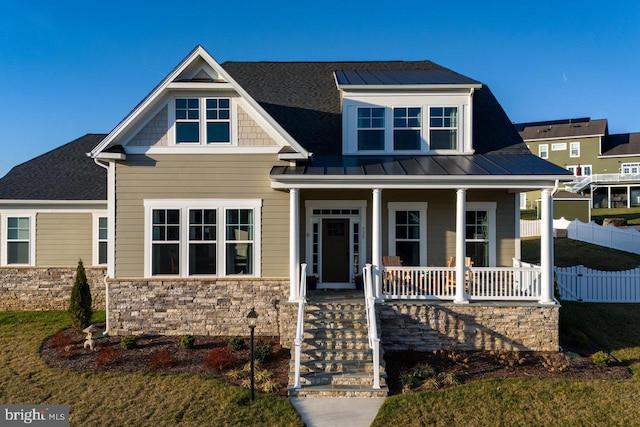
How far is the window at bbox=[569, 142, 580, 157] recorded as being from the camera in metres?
37.6

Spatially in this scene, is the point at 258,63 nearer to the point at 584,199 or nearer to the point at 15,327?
the point at 15,327

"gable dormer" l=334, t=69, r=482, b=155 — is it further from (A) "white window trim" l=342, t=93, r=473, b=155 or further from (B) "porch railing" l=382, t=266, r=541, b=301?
(B) "porch railing" l=382, t=266, r=541, b=301

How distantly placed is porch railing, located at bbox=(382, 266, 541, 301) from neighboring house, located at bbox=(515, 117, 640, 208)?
28950mm

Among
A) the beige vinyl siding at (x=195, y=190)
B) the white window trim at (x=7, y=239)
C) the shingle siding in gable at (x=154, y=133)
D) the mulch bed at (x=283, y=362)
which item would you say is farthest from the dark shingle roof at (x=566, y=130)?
the white window trim at (x=7, y=239)

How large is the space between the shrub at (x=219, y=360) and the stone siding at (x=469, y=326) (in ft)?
12.1

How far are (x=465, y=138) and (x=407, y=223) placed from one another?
10.2 feet

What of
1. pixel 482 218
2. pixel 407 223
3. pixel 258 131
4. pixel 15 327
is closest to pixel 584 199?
pixel 482 218

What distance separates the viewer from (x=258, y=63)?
15438mm

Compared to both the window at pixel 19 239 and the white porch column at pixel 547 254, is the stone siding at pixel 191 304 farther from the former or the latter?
the white porch column at pixel 547 254

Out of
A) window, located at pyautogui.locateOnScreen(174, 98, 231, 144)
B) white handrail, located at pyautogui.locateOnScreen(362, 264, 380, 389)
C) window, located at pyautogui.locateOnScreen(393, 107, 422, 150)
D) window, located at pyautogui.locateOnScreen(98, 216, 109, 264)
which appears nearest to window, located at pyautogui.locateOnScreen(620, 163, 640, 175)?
window, located at pyautogui.locateOnScreen(393, 107, 422, 150)

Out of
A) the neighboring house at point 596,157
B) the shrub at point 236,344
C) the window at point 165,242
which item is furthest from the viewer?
the neighboring house at point 596,157

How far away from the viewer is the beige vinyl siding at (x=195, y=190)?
10.1 m

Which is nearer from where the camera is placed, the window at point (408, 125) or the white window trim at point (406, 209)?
the white window trim at point (406, 209)

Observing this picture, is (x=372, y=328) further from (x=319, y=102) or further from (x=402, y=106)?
(x=319, y=102)
